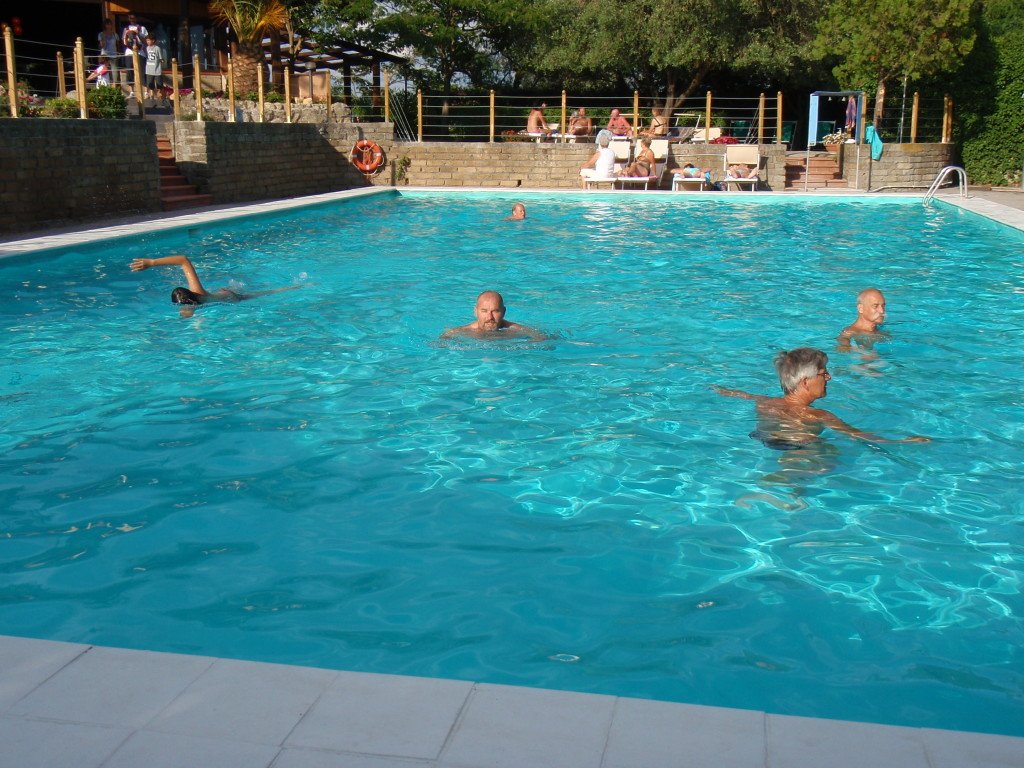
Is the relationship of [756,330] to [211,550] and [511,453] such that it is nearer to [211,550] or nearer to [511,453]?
[511,453]

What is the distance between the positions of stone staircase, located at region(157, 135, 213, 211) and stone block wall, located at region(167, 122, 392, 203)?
5.1 inches

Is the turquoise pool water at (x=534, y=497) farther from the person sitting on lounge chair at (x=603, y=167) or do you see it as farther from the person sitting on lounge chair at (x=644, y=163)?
the person sitting on lounge chair at (x=603, y=167)

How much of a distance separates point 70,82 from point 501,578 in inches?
853

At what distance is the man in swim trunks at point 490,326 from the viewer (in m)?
6.84

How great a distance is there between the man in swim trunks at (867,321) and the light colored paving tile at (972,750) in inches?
197

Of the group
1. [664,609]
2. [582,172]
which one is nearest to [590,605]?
[664,609]

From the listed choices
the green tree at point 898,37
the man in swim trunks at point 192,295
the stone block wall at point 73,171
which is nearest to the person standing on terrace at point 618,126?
the green tree at point 898,37

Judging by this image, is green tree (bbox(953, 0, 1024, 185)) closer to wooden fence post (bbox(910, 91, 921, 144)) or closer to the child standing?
wooden fence post (bbox(910, 91, 921, 144))

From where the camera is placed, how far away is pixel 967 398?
5.96 m

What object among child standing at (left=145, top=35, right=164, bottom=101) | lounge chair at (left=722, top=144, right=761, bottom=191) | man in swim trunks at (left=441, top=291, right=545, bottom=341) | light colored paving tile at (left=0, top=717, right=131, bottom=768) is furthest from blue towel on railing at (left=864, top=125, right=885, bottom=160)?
light colored paving tile at (left=0, top=717, right=131, bottom=768)

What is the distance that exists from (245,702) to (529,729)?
71cm

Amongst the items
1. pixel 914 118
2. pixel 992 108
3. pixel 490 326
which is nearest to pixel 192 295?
pixel 490 326

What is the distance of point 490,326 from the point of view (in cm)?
698

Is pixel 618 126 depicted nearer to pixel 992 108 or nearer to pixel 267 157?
pixel 267 157
